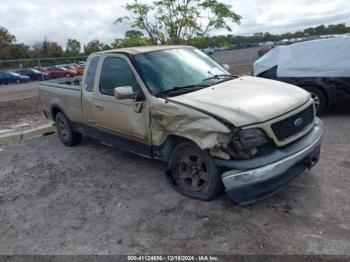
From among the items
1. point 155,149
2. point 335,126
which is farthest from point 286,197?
point 335,126

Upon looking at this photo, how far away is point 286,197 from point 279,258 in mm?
1125

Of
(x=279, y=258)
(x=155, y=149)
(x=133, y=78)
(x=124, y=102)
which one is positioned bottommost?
(x=279, y=258)

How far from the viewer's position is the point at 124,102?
4688mm

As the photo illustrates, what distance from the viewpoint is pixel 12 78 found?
29.4 m

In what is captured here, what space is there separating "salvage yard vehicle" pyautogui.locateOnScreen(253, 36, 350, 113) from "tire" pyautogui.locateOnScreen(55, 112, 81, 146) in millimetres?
4577

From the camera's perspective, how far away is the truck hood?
3.53m

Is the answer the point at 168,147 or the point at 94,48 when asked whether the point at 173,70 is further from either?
the point at 94,48

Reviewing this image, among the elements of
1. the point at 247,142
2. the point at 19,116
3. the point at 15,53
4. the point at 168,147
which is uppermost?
the point at 15,53

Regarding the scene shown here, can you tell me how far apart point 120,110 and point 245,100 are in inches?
72.2

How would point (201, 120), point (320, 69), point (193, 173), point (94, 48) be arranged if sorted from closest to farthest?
point (201, 120), point (193, 173), point (320, 69), point (94, 48)

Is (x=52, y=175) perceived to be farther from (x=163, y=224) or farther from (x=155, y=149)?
(x=163, y=224)

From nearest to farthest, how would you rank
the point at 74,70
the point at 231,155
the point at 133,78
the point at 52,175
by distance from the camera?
1. the point at 231,155
2. the point at 133,78
3. the point at 52,175
4. the point at 74,70

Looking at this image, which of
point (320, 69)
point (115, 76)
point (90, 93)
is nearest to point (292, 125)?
point (115, 76)

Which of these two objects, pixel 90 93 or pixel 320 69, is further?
pixel 320 69
